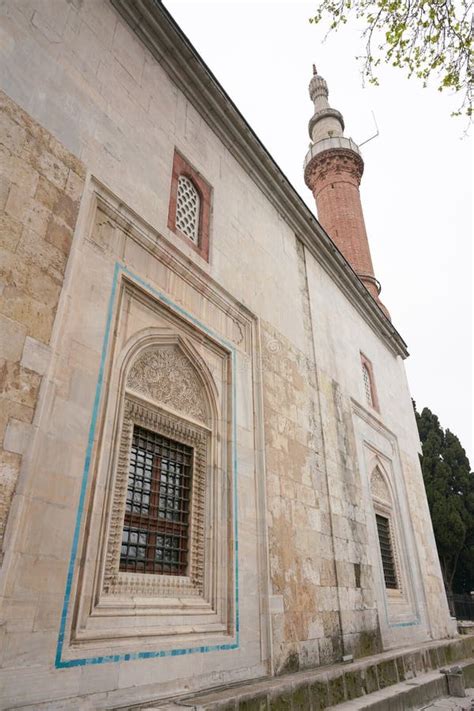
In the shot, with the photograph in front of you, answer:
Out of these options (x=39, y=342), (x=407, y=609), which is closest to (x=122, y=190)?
(x=39, y=342)

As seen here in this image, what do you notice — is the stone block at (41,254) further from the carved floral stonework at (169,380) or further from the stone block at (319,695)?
the stone block at (319,695)

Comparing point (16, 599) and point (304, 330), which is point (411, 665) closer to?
point (304, 330)

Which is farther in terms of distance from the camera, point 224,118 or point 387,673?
point 224,118

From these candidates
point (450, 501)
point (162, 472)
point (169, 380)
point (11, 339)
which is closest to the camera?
point (11, 339)

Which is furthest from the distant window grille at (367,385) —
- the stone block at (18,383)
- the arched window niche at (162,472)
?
the stone block at (18,383)

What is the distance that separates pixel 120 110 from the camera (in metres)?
4.16

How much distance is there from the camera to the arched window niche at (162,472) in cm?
317

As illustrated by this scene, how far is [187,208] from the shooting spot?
4840mm

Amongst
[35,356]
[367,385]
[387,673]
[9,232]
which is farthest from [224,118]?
[387,673]

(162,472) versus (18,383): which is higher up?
(18,383)

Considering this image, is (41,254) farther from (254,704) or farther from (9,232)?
(254,704)

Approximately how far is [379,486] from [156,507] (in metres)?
5.16

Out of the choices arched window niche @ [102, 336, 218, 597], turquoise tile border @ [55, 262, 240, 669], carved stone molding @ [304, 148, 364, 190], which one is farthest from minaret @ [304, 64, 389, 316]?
arched window niche @ [102, 336, 218, 597]

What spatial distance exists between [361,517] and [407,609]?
6.86ft
